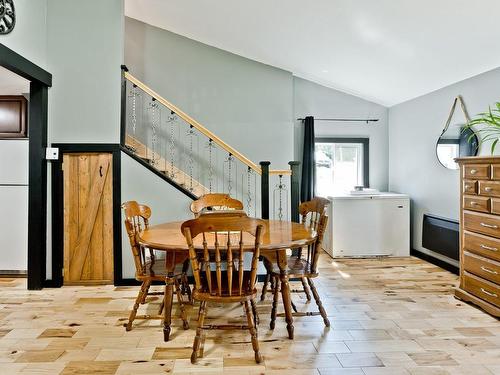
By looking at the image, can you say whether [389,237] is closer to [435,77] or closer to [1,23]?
[435,77]

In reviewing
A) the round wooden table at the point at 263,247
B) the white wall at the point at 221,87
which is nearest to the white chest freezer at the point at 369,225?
the white wall at the point at 221,87

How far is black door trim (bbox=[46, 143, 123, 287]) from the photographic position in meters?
3.99

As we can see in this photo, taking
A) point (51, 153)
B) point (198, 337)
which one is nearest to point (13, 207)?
point (51, 153)

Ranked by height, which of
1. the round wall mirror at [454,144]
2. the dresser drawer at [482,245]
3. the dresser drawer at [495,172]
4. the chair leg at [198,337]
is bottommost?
the chair leg at [198,337]

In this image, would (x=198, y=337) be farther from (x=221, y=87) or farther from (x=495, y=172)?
(x=221, y=87)

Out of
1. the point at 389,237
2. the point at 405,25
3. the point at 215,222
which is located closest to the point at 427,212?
the point at 389,237

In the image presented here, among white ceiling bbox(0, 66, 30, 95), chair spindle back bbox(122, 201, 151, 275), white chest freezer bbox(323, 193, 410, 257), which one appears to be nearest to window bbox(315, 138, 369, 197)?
white chest freezer bbox(323, 193, 410, 257)

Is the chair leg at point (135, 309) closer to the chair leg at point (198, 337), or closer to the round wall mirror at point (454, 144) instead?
the chair leg at point (198, 337)

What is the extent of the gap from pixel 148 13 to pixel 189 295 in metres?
3.84

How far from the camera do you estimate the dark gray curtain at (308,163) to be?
5.71 metres

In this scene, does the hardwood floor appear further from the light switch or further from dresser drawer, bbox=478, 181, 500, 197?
the light switch

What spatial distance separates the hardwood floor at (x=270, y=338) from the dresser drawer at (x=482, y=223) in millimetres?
695

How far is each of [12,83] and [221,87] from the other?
9.03ft

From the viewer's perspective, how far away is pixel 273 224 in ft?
11.1
